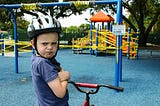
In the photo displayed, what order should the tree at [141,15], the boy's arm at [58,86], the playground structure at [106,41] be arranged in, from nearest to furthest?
the boy's arm at [58,86], the playground structure at [106,41], the tree at [141,15]

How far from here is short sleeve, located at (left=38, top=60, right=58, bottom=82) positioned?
2004mm

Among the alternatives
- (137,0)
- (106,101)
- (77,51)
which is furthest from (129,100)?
(137,0)

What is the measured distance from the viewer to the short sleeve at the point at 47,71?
6.57 feet

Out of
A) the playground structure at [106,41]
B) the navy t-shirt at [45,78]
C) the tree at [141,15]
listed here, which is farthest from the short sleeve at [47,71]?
the tree at [141,15]

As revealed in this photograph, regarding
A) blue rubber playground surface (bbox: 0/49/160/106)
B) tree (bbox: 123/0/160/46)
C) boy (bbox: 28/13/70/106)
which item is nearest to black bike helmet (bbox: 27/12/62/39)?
boy (bbox: 28/13/70/106)

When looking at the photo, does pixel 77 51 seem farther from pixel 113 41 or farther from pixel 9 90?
pixel 9 90

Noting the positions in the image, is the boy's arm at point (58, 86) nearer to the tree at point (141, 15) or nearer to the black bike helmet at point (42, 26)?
the black bike helmet at point (42, 26)

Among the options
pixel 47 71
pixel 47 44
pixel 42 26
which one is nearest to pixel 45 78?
pixel 47 71

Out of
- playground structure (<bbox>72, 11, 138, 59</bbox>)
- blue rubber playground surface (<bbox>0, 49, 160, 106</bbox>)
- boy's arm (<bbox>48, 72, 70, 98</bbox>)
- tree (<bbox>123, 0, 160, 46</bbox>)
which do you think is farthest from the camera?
tree (<bbox>123, 0, 160, 46</bbox>)

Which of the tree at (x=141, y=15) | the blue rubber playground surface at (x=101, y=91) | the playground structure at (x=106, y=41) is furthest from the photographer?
the tree at (x=141, y=15)

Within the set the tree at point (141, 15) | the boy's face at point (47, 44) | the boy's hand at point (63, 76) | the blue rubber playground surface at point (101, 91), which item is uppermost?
the tree at point (141, 15)

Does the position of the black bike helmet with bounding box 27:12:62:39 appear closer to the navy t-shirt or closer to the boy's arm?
the navy t-shirt

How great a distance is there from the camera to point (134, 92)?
683 cm

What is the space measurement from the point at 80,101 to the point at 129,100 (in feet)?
3.24
